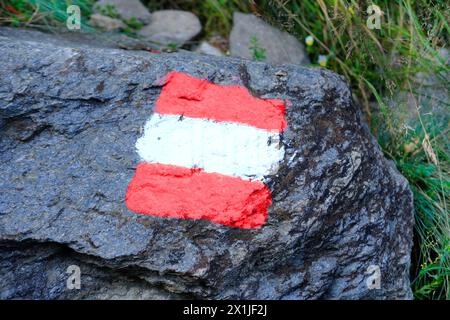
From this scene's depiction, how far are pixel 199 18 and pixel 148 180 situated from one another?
151 cm

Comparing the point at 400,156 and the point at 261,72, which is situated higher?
the point at 261,72

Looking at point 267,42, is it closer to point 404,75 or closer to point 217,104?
point 404,75

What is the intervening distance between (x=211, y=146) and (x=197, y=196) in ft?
0.56

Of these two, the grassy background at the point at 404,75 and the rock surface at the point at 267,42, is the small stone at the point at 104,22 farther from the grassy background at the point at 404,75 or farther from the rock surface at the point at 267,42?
the rock surface at the point at 267,42

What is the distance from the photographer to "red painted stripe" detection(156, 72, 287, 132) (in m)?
1.93

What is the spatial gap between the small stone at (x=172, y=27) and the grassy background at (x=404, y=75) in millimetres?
443

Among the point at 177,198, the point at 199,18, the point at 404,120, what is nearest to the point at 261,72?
the point at 177,198

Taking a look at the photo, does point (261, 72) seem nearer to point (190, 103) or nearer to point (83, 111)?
point (190, 103)

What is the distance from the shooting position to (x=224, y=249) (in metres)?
1.81

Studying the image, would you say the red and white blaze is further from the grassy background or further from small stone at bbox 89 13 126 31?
small stone at bbox 89 13 126 31

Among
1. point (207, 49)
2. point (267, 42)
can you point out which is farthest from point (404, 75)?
point (207, 49)

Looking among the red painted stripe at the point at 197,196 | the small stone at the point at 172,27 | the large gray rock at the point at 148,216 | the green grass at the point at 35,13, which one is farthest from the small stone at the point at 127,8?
the red painted stripe at the point at 197,196

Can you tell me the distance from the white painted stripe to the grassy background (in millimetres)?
679

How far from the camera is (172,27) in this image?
2.99 metres
